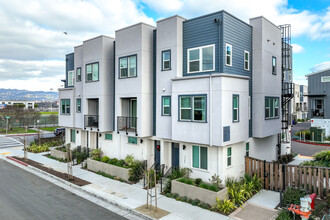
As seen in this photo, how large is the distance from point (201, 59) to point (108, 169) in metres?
8.89

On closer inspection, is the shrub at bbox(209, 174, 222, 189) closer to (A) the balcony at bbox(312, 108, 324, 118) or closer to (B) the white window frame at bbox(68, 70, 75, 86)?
(B) the white window frame at bbox(68, 70, 75, 86)

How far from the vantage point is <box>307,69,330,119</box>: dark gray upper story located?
2852cm

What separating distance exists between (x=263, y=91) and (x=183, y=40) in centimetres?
568

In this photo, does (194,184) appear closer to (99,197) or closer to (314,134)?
(99,197)

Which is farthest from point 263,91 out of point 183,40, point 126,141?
point 126,141

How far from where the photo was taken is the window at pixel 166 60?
13273mm

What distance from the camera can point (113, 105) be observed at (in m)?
16.9

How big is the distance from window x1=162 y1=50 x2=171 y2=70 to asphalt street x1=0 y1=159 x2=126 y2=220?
26.7 feet

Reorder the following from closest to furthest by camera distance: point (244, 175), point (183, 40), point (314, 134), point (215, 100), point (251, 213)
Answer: point (251, 213) → point (215, 100) → point (244, 175) → point (183, 40) → point (314, 134)

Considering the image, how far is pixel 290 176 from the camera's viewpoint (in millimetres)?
11219

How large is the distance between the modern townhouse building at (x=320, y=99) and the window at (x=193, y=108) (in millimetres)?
23774

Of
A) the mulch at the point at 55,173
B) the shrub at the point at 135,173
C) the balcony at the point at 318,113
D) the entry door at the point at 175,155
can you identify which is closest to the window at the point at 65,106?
the mulch at the point at 55,173

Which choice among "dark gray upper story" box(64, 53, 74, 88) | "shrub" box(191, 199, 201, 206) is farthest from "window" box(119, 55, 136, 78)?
"dark gray upper story" box(64, 53, 74, 88)

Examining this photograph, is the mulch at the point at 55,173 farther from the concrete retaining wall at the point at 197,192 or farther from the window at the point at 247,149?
the window at the point at 247,149
